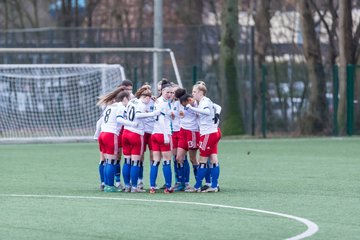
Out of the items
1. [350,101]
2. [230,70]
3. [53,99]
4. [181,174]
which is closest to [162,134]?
[181,174]

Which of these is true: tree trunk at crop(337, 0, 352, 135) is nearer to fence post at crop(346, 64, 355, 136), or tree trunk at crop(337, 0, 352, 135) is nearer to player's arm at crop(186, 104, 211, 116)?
fence post at crop(346, 64, 355, 136)

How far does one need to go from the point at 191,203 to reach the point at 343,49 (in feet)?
71.1

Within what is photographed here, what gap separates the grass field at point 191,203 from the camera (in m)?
12.4

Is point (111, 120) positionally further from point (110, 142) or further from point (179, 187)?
point (179, 187)

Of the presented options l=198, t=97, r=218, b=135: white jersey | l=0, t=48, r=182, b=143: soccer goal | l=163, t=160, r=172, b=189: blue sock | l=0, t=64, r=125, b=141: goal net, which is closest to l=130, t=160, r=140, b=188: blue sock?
l=163, t=160, r=172, b=189: blue sock

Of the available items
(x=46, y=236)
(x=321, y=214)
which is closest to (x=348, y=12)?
(x=321, y=214)

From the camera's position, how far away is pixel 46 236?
473 inches

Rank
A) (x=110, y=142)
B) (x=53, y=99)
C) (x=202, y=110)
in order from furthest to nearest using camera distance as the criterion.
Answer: (x=53, y=99) < (x=110, y=142) < (x=202, y=110)

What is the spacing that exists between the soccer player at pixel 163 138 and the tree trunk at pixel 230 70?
713 inches

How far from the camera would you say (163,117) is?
1684cm

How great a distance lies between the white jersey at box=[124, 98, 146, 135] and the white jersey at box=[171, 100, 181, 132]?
1.48ft

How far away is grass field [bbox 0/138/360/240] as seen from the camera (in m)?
12.4

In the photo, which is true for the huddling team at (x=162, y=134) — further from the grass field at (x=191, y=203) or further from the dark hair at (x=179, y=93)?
the grass field at (x=191, y=203)

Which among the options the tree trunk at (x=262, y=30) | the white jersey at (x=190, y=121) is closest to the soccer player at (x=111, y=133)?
the white jersey at (x=190, y=121)
